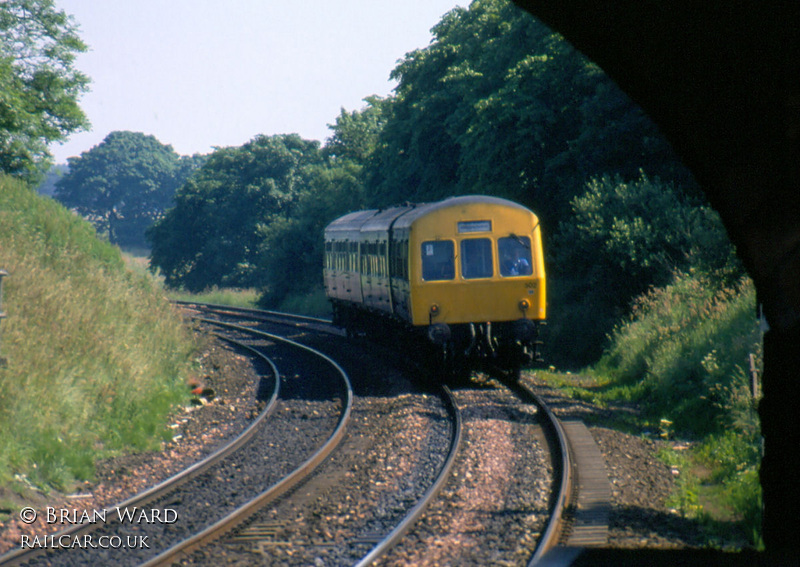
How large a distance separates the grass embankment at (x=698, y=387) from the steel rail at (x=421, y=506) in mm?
2229

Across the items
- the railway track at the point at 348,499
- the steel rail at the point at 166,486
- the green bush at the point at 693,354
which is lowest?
the railway track at the point at 348,499

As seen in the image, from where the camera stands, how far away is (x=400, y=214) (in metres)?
17.9

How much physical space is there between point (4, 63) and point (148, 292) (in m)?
6.43

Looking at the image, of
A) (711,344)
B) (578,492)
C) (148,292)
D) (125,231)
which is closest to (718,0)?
(578,492)

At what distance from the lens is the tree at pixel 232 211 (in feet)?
189

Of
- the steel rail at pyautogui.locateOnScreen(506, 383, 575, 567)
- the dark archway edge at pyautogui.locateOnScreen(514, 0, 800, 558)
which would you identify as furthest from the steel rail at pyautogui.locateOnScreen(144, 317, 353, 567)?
the dark archway edge at pyautogui.locateOnScreen(514, 0, 800, 558)

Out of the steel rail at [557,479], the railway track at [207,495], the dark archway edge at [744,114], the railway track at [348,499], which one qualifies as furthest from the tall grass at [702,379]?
the dark archway edge at [744,114]

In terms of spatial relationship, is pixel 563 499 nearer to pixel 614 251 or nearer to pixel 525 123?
pixel 614 251

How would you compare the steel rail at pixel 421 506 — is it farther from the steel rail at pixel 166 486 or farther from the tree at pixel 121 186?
the tree at pixel 121 186

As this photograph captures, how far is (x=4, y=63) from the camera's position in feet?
67.3

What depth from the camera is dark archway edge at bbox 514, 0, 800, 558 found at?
236 cm

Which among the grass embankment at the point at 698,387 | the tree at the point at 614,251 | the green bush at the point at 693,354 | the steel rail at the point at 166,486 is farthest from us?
the tree at the point at 614,251

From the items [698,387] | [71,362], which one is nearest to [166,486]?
[71,362]

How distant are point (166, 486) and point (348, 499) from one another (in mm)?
1861
